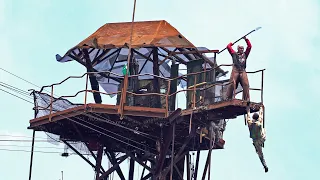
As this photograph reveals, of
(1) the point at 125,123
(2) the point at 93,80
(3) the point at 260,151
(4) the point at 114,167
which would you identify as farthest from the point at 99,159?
(3) the point at 260,151

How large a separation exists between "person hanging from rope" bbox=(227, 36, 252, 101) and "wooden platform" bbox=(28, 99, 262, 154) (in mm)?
589

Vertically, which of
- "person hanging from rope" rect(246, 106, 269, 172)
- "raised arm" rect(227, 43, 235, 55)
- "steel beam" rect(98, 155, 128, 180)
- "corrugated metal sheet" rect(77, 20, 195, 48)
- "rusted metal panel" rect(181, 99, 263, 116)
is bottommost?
"steel beam" rect(98, 155, 128, 180)

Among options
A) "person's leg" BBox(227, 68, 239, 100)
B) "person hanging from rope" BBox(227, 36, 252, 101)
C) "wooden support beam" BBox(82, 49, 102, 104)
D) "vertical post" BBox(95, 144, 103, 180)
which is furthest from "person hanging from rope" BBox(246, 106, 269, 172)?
"wooden support beam" BBox(82, 49, 102, 104)

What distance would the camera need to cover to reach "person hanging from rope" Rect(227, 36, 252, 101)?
35.9 m

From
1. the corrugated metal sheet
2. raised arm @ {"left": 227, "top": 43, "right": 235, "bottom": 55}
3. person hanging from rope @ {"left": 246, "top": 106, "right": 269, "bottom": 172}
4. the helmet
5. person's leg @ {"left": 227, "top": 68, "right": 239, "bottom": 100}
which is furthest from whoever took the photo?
the corrugated metal sheet

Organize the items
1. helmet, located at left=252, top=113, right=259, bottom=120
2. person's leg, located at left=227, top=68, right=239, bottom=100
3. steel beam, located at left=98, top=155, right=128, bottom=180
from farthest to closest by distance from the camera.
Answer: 1. steel beam, located at left=98, top=155, right=128, bottom=180
2. person's leg, located at left=227, top=68, right=239, bottom=100
3. helmet, located at left=252, top=113, right=259, bottom=120

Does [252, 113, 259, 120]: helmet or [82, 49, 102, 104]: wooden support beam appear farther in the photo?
[82, 49, 102, 104]: wooden support beam

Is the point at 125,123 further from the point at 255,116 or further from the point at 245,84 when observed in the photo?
the point at 255,116

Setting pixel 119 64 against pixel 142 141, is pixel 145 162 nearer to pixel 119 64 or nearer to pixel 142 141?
pixel 142 141

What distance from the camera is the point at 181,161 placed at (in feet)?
136

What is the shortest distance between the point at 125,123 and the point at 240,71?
590 centimetres

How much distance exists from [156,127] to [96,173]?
13.5 feet

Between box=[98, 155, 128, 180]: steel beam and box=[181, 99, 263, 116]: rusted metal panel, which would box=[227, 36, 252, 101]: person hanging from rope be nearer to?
box=[181, 99, 263, 116]: rusted metal panel

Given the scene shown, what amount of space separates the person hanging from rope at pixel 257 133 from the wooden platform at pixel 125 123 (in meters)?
0.59
